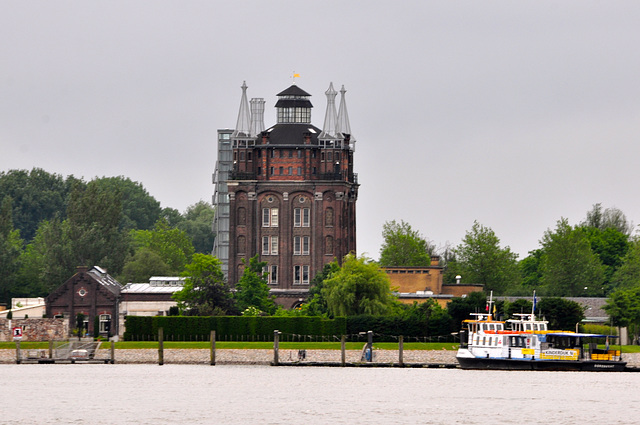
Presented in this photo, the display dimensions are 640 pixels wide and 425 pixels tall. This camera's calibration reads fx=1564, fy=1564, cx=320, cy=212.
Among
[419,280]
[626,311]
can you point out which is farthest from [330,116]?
[626,311]

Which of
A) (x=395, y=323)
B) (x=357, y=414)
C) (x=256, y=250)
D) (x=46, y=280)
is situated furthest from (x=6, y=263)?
(x=357, y=414)

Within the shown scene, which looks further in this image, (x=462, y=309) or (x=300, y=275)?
(x=300, y=275)

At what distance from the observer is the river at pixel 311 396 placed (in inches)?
3366

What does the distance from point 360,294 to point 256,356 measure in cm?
1728

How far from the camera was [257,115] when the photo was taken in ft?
603

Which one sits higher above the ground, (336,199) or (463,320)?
(336,199)

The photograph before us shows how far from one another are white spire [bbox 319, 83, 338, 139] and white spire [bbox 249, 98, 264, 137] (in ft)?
28.3

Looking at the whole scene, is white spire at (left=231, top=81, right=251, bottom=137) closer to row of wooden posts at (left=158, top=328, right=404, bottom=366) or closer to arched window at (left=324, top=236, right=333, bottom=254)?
arched window at (left=324, top=236, right=333, bottom=254)

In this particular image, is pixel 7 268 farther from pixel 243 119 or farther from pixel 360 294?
pixel 360 294

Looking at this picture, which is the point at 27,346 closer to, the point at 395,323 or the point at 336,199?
the point at 395,323

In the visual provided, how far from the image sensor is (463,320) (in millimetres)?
129500

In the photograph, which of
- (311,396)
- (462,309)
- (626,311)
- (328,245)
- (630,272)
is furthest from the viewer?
(630,272)

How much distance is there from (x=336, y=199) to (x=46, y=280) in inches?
1454

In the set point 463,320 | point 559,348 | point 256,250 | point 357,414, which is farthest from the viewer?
point 256,250
